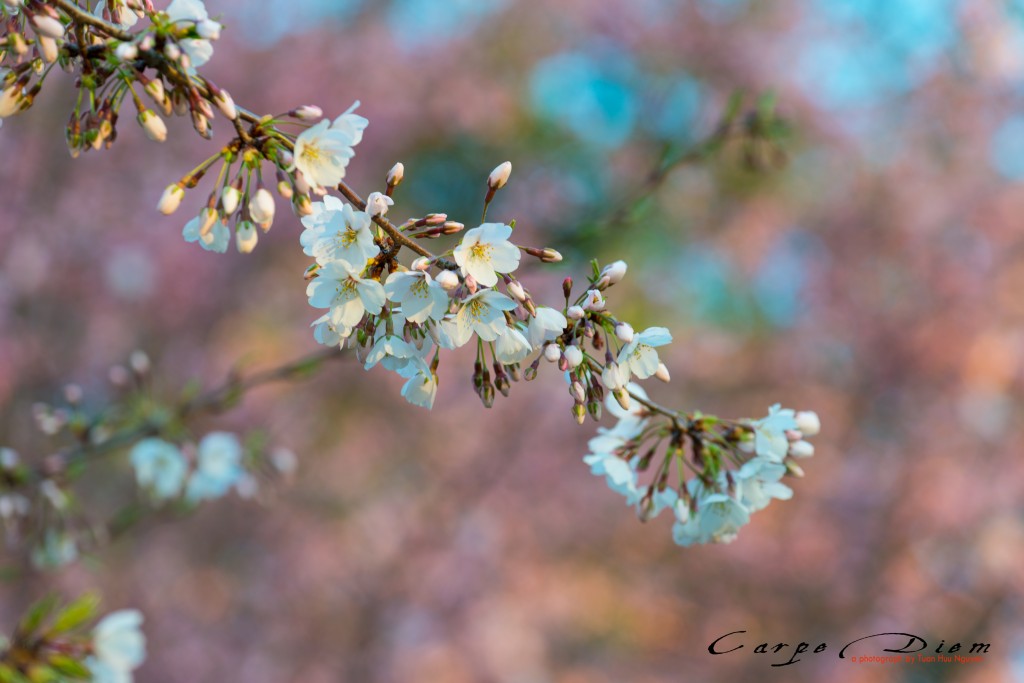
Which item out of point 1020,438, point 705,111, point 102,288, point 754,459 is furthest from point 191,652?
point 1020,438

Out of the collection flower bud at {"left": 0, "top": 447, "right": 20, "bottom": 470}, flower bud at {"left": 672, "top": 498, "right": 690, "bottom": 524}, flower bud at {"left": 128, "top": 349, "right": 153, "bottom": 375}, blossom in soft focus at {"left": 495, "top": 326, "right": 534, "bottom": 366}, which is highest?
flower bud at {"left": 128, "top": 349, "right": 153, "bottom": 375}

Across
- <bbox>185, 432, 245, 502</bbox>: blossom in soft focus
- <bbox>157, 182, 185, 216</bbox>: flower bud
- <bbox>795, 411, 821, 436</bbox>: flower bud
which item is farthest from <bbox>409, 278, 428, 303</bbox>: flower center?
<bbox>185, 432, 245, 502</bbox>: blossom in soft focus

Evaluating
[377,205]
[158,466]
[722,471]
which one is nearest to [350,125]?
[377,205]

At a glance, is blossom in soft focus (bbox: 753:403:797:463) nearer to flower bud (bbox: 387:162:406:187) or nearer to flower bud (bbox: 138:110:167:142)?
flower bud (bbox: 387:162:406:187)

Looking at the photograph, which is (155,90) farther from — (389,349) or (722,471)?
(722,471)

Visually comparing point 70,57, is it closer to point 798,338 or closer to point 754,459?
point 754,459
